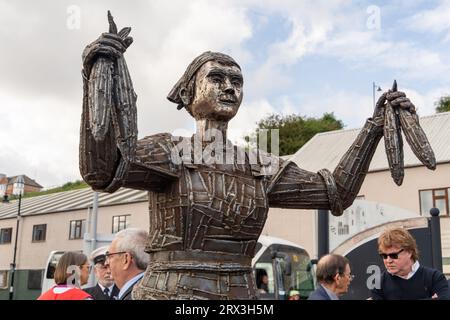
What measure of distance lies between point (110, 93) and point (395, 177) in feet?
5.05

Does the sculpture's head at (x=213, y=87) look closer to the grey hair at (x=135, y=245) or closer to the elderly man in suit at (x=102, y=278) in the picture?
A: the grey hair at (x=135, y=245)

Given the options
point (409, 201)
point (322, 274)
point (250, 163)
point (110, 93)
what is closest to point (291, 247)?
point (409, 201)

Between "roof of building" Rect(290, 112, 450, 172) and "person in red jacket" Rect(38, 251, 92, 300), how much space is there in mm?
15078

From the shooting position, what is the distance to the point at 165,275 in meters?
2.80

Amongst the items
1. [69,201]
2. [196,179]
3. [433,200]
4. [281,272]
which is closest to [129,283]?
[196,179]

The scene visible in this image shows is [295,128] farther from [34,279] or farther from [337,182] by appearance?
[337,182]

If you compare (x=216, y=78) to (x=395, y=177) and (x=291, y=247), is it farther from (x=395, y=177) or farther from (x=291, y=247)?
(x=291, y=247)

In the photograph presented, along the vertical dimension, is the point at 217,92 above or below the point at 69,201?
below

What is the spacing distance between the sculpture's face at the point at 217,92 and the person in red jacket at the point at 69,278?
1522 mm

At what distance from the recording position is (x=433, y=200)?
19297mm

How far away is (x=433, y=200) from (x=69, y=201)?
65.8 feet

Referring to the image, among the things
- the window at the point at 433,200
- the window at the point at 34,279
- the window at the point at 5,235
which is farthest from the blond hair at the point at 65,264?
the window at the point at 5,235

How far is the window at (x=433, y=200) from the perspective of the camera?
754 inches

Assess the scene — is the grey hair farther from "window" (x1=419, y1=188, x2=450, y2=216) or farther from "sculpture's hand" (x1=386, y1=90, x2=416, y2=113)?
"window" (x1=419, y1=188, x2=450, y2=216)
